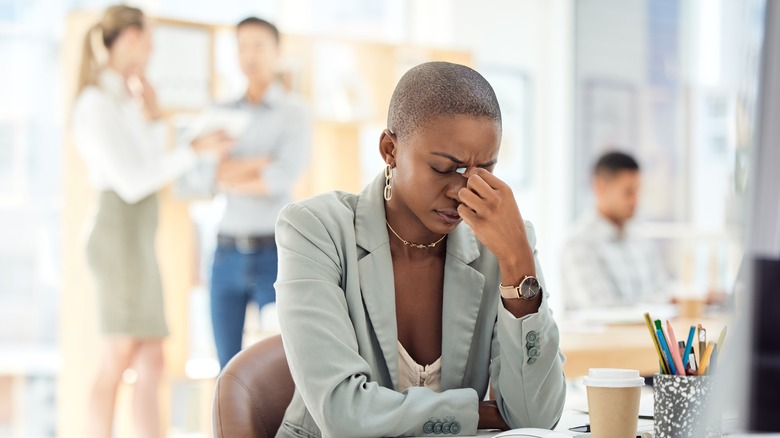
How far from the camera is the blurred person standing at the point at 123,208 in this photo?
4020mm

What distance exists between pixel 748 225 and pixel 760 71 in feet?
0.99

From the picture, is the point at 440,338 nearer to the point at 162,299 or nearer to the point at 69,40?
the point at 162,299

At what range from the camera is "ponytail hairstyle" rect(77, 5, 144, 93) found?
4.08 m

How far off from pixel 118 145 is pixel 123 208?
272 millimetres

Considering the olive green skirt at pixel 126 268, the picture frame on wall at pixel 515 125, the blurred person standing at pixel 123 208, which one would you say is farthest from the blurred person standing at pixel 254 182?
the picture frame on wall at pixel 515 125

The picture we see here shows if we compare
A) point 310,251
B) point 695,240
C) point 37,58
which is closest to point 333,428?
point 310,251

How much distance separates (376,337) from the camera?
1.62m

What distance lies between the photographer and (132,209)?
4.11 meters

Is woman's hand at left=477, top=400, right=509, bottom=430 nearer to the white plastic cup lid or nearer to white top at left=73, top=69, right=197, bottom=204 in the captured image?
the white plastic cup lid

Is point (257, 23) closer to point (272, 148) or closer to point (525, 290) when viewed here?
point (272, 148)

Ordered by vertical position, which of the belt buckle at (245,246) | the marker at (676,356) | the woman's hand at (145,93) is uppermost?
the woman's hand at (145,93)

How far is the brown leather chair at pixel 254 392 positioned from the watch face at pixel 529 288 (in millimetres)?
461

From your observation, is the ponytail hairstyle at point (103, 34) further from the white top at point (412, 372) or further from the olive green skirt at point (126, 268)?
the white top at point (412, 372)

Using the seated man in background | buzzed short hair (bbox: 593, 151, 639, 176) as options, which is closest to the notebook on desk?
the seated man in background
